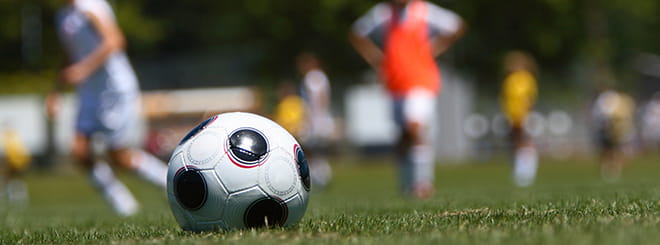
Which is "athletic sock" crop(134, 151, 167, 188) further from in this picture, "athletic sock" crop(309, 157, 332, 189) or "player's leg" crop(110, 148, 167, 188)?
"athletic sock" crop(309, 157, 332, 189)

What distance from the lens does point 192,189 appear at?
4.16 m

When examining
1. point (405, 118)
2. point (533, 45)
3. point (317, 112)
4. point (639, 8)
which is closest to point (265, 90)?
point (533, 45)

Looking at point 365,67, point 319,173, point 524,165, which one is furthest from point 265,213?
point 365,67

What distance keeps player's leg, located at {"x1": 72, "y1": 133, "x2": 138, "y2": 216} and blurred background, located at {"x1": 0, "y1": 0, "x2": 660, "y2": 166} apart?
17.7m

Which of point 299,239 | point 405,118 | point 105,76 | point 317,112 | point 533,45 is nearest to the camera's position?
point 299,239

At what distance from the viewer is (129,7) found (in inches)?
1404

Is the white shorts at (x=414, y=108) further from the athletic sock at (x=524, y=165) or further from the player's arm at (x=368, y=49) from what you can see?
the athletic sock at (x=524, y=165)

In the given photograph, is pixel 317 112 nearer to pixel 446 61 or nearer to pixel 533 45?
pixel 533 45

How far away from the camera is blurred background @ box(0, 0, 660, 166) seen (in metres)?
28.0

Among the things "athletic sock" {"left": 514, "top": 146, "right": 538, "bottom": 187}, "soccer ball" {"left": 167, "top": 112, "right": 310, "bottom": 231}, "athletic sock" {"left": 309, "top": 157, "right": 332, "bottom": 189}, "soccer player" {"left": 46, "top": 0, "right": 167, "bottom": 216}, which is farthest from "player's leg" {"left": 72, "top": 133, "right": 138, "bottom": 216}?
"athletic sock" {"left": 514, "top": 146, "right": 538, "bottom": 187}

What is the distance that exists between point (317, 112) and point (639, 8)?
1811 cm

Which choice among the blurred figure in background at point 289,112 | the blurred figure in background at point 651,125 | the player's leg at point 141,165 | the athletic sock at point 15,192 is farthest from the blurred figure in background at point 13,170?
the blurred figure in background at point 651,125

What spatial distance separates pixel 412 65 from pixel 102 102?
3.07 m

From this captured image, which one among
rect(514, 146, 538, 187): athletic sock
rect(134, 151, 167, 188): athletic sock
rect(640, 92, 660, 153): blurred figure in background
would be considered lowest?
rect(640, 92, 660, 153): blurred figure in background
